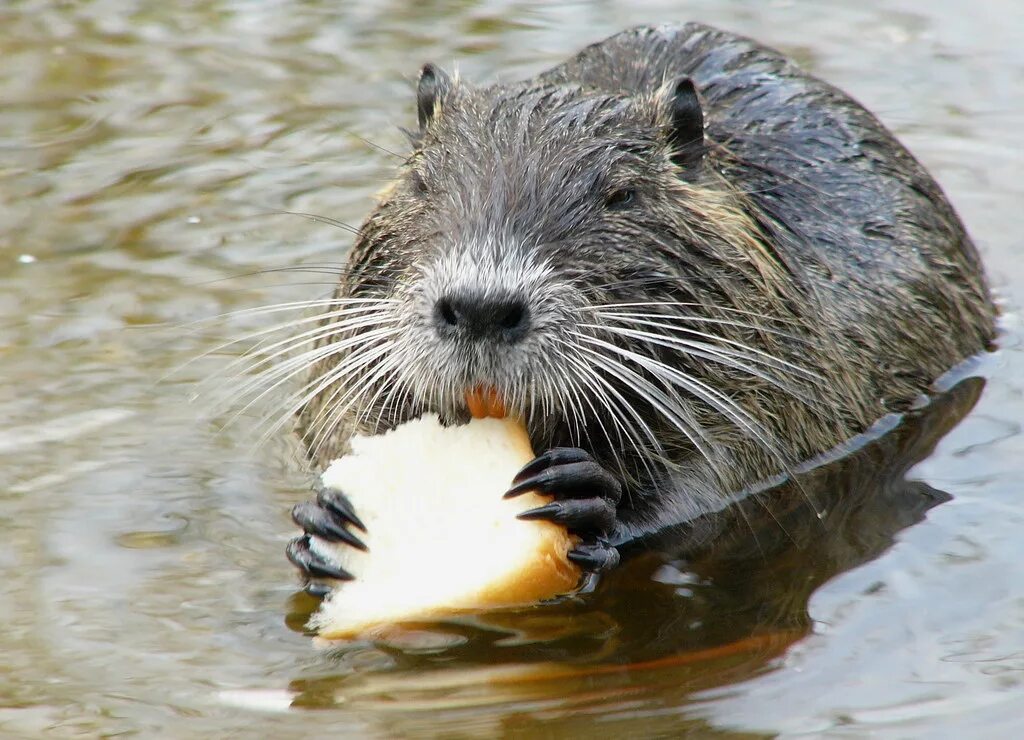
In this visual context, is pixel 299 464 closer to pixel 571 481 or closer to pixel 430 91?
pixel 430 91

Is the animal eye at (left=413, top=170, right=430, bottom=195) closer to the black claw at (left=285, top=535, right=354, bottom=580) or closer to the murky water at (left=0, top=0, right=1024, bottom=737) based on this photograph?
the murky water at (left=0, top=0, right=1024, bottom=737)

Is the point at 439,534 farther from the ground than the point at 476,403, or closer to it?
closer to it

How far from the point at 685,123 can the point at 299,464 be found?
1555 mm

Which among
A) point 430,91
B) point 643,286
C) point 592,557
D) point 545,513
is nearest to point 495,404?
point 545,513

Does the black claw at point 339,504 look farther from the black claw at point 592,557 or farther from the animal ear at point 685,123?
the animal ear at point 685,123

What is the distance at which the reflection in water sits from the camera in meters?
3.99

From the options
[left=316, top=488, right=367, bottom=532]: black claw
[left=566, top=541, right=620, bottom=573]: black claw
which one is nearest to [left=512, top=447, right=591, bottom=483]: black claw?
[left=566, top=541, right=620, bottom=573]: black claw

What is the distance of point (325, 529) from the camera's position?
4184mm

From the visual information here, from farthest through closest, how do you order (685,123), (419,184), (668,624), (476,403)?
(685,123) → (419,184) → (668,624) → (476,403)

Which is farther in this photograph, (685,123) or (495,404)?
(685,123)

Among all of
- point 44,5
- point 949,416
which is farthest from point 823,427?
point 44,5

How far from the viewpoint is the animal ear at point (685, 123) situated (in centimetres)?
473

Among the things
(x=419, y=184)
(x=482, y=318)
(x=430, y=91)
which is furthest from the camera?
(x=430, y=91)

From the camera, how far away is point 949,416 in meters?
5.57
